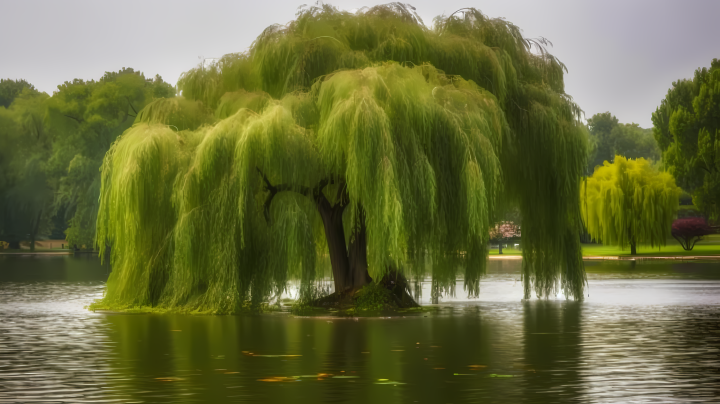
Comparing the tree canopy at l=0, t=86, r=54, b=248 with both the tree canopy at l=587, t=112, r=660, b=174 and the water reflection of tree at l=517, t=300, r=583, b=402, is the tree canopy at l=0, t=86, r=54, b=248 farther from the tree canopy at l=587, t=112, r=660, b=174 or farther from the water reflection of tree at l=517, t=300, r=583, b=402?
the tree canopy at l=587, t=112, r=660, b=174

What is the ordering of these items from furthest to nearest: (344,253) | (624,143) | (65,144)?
(624,143), (65,144), (344,253)

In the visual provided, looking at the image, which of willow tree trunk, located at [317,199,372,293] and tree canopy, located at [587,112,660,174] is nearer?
willow tree trunk, located at [317,199,372,293]

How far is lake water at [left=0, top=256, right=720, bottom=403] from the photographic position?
1225 cm

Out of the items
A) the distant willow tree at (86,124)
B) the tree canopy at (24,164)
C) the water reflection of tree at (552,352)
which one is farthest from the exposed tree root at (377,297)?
the tree canopy at (24,164)

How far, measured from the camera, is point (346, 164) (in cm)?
2309

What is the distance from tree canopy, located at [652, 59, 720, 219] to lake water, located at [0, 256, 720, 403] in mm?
45087

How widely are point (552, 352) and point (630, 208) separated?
51.7 m

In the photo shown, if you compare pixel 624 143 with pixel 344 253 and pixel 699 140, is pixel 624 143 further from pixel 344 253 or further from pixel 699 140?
pixel 344 253

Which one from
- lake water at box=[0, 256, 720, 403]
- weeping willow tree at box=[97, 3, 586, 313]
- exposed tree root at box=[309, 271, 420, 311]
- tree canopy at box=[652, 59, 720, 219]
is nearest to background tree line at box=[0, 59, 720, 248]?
tree canopy at box=[652, 59, 720, 219]

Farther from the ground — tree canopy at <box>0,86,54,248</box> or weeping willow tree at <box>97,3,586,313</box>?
tree canopy at <box>0,86,54,248</box>

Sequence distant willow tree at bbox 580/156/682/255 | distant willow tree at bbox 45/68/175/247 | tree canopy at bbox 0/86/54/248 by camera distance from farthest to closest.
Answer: tree canopy at bbox 0/86/54/248 < distant willow tree at bbox 45/68/175/247 < distant willow tree at bbox 580/156/682/255

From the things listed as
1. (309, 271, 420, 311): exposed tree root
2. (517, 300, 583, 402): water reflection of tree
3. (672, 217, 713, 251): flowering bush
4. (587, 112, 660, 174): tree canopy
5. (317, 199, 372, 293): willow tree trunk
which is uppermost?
(587, 112, 660, 174): tree canopy

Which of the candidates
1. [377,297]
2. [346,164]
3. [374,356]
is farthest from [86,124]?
[374,356]

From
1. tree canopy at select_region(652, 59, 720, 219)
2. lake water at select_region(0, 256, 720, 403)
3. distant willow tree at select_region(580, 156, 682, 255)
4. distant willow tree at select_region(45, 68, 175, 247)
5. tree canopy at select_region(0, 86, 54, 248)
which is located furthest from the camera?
tree canopy at select_region(0, 86, 54, 248)
